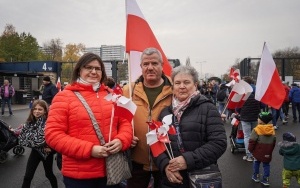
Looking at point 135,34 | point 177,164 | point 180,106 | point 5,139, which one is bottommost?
point 5,139

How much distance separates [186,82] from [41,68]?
2520 cm

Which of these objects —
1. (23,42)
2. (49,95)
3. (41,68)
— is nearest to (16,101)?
(41,68)

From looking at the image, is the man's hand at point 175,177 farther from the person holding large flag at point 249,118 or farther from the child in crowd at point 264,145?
the person holding large flag at point 249,118

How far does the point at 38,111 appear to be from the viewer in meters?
4.15

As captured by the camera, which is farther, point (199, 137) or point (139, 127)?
point (139, 127)

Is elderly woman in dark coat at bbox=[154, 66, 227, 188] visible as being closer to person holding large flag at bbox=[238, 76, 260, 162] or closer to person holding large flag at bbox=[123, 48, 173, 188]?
person holding large flag at bbox=[123, 48, 173, 188]

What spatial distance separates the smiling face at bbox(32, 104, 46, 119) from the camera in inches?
163

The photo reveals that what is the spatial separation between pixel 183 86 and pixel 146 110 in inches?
18.3

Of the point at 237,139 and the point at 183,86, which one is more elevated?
the point at 183,86

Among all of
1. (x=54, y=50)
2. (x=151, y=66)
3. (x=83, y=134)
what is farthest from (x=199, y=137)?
(x=54, y=50)

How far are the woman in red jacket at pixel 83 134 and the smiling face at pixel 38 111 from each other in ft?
6.36

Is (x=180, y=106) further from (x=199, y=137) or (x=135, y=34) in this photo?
(x=135, y=34)

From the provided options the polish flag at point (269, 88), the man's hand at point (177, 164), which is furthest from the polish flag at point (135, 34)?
the polish flag at point (269, 88)

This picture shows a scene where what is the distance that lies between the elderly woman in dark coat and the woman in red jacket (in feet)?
1.35
